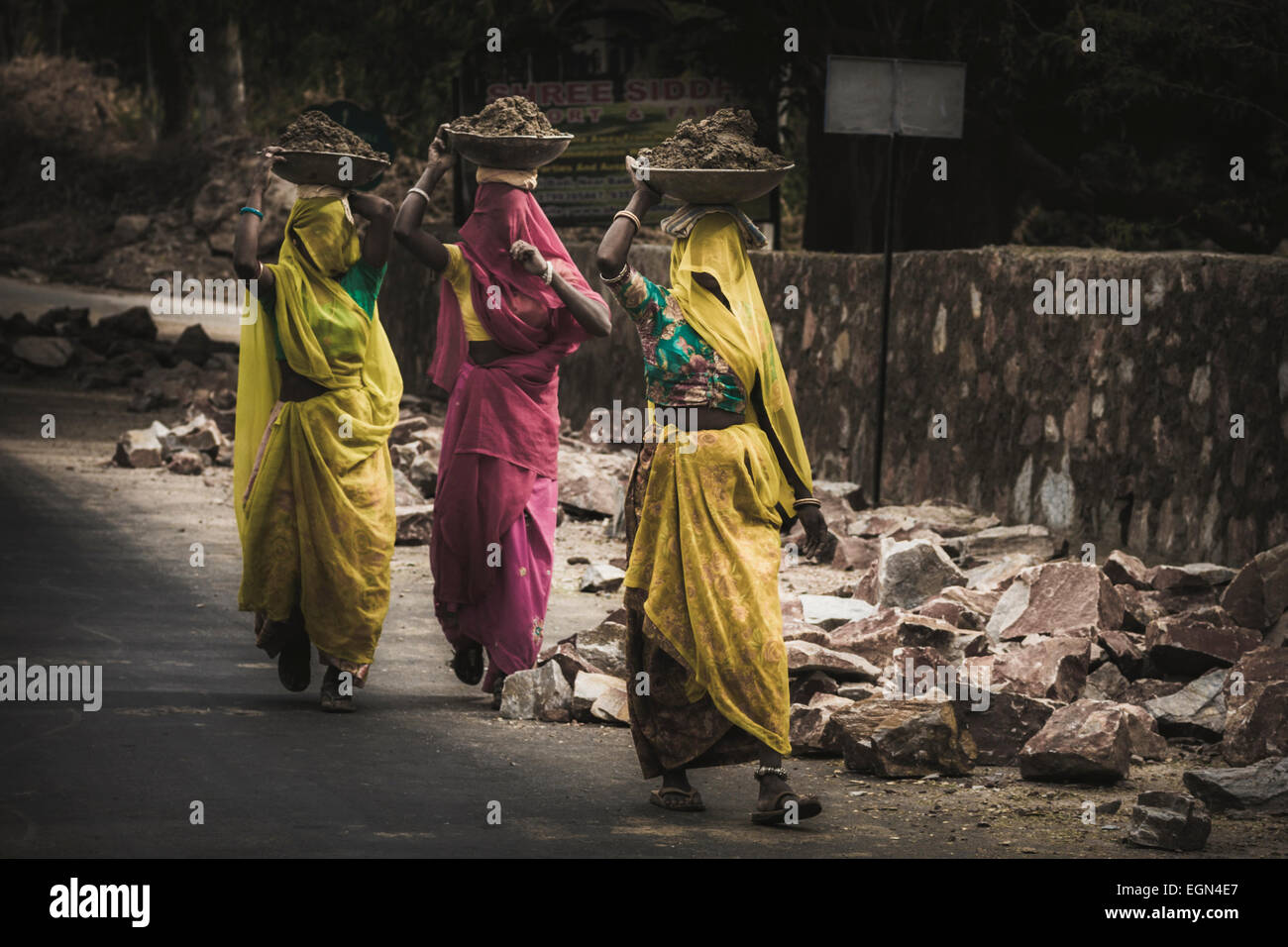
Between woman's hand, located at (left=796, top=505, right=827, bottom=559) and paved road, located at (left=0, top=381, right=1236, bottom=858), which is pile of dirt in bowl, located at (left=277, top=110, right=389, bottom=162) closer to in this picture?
paved road, located at (left=0, top=381, right=1236, bottom=858)

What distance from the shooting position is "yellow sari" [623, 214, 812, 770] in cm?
596

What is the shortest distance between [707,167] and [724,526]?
1144 millimetres

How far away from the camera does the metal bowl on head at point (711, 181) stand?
20.0 feet

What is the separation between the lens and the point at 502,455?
25.7ft

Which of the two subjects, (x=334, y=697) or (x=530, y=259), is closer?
(x=530, y=259)

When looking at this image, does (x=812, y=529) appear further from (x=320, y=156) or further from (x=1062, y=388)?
(x=1062, y=388)

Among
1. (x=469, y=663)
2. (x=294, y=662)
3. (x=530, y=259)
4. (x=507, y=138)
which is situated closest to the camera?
(x=530, y=259)

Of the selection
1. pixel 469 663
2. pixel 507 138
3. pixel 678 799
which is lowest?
pixel 678 799

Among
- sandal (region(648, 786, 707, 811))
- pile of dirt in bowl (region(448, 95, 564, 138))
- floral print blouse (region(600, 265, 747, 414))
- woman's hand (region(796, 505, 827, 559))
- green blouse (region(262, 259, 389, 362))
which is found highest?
pile of dirt in bowl (region(448, 95, 564, 138))

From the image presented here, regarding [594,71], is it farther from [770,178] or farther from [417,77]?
[770,178]

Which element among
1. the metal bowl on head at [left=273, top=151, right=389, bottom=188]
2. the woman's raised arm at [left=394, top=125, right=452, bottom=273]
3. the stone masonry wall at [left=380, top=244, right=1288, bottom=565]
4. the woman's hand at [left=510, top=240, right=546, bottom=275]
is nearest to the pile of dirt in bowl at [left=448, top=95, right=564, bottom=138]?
the woman's raised arm at [left=394, top=125, right=452, bottom=273]

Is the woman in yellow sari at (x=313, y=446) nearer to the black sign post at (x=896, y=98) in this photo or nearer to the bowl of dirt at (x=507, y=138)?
the bowl of dirt at (x=507, y=138)

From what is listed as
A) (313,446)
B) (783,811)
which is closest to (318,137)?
(313,446)

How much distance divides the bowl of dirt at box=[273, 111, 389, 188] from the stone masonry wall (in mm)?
4442
